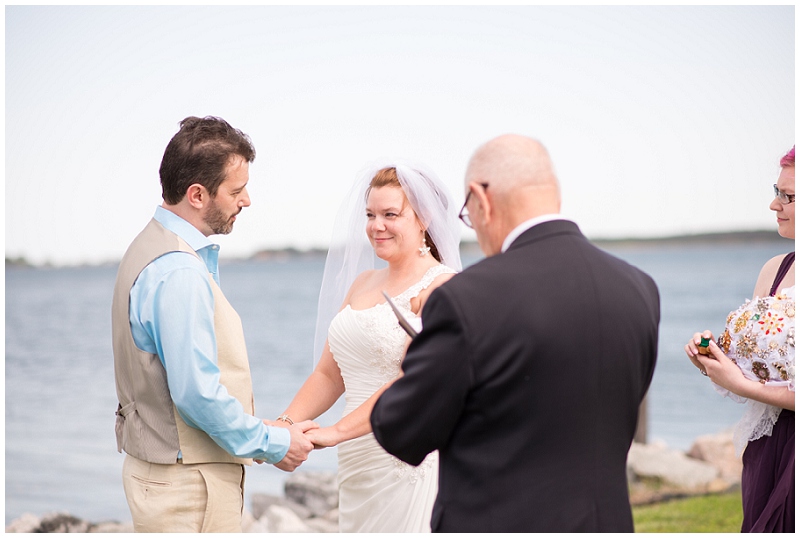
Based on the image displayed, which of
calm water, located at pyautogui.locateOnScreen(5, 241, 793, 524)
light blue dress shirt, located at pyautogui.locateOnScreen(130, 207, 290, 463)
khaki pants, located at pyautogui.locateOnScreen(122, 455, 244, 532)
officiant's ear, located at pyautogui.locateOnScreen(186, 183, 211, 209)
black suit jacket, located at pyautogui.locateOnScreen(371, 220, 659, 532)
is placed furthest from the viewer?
calm water, located at pyautogui.locateOnScreen(5, 241, 793, 524)

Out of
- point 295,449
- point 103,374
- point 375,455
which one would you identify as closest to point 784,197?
point 375,455

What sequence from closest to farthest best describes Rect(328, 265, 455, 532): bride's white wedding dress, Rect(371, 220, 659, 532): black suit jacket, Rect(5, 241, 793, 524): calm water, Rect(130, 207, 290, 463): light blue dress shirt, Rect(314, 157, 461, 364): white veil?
1. Rect(371, 220, 659, 532): black suit jacket
2. Rect(130, 207, 290, 463): light blue dress shirt
3. Rect(328, 265, 455, 532): bride's white wedding dress
4. Rect(314, 157, 461, 364): white veil
5. Rect(5, 241, 793, 524): calm water

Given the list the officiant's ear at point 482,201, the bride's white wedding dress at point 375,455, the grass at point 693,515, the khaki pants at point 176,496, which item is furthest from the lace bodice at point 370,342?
the grass at point 693,515

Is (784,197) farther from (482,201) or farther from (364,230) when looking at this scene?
(364,230)

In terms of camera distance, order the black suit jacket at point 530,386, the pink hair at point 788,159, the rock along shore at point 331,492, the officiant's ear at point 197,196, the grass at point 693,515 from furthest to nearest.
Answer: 1. the rock along shore at point 331,492
2. the grass at point 693,515
3. the pink hair at point 788,159
4. the officiant's ear at point 197,196
5. the black suit jacket at point 530,386

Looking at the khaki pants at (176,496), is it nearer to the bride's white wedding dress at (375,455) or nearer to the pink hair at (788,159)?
the bride's white wedding dress at (375,455)

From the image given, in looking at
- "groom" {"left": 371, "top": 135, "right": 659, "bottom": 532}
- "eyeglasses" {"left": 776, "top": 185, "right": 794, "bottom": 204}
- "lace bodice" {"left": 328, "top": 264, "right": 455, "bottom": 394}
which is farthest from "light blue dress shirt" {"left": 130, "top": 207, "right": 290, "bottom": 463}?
"eyeglasses" {"left": 776, "top": 185, "right": 794, "bottom": 204}

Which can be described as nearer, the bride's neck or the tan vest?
the tan vest

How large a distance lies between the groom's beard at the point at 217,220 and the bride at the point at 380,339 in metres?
0.80

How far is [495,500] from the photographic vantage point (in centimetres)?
210

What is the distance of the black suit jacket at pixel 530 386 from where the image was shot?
1.98m

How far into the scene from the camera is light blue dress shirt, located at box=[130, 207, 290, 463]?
9.12 feet

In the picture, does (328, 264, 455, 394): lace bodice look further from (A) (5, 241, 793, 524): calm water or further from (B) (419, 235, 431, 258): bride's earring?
(A) (5, 241, 793, 524): calm water

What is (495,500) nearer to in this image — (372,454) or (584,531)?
Answer: (584,531)
